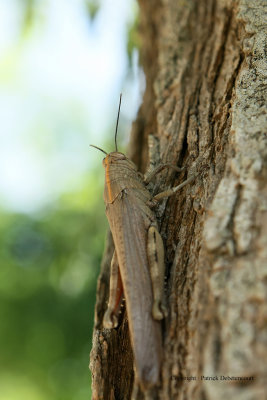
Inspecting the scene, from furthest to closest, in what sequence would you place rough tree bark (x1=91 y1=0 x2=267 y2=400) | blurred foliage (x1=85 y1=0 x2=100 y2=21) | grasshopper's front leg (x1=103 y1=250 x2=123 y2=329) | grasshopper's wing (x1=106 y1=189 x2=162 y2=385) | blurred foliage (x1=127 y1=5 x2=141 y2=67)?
blurred foliage (x1=127 y1=5 x2=141 y2=67) → blurred foliage (x1=85 y1=0 x2=100 y2=21) → grasshopper's front leg (x1=103 y1=250 x2=123 y2=329) → grasshopper's wing (x1=106 y1=189 x2=162 y2=385) → rough tree bark (x1=91 y1=0 x2=267 y2=400)

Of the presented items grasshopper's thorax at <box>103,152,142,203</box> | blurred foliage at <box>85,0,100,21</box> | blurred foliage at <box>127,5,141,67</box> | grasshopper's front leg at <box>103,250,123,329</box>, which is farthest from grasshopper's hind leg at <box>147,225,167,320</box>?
blurred foliage at <box>85,0,100,21</box>

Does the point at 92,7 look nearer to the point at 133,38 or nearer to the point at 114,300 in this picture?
the point at 133,38

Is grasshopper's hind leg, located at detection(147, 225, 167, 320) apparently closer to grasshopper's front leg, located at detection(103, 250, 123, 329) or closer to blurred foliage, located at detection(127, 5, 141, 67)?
grasshopper's front leg, located at detection(103, 250, 123, 329)

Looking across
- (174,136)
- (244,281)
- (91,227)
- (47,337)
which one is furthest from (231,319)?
(47,337)

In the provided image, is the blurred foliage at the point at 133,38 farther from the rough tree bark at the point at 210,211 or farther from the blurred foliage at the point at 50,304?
the blurred foliage at the point at 50,304

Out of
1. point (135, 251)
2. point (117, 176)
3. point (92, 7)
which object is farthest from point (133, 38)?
point (135, 251)

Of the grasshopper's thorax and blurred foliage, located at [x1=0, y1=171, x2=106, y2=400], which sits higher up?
the grasshopper's thorax

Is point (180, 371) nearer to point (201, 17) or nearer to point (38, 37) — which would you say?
point (201, 17)

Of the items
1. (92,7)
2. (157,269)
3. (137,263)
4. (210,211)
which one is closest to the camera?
(210,211)
